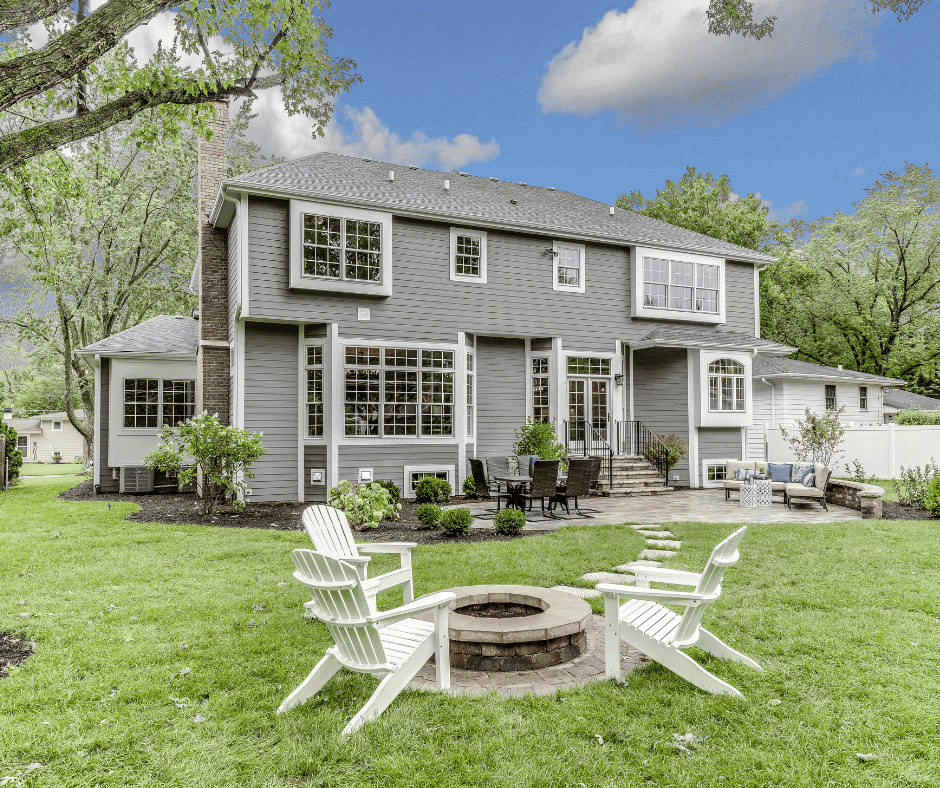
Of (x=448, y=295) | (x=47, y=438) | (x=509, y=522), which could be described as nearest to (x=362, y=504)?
(x=509, y=522)

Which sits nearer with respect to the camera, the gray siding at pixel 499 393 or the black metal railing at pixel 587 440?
the gray siding at pixel 499 393

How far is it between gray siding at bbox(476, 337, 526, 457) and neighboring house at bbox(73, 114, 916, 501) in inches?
1.5

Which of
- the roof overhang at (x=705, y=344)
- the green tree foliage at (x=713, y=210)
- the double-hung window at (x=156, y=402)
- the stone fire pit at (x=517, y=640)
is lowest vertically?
the stone fire pit at (x=517, y=640)

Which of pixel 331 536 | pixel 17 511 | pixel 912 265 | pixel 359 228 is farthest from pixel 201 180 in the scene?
pixel 912 265

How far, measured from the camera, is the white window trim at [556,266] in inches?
616

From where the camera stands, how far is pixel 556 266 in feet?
51.5

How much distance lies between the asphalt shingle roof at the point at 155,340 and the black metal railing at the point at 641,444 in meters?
11.2

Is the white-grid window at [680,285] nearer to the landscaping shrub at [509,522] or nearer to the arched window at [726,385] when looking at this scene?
the arched window at [726,385]

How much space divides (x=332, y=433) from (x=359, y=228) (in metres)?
4.39

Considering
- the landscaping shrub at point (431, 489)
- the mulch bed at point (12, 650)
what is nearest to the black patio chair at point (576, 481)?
the landscaping shrub at point (431, 489)

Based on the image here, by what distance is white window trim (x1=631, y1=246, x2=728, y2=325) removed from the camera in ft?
53.9

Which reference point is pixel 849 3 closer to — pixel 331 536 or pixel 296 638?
pixel 331 536

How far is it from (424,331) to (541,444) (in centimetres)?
371

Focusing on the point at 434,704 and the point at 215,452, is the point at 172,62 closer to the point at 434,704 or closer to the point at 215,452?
the point at 215,452
